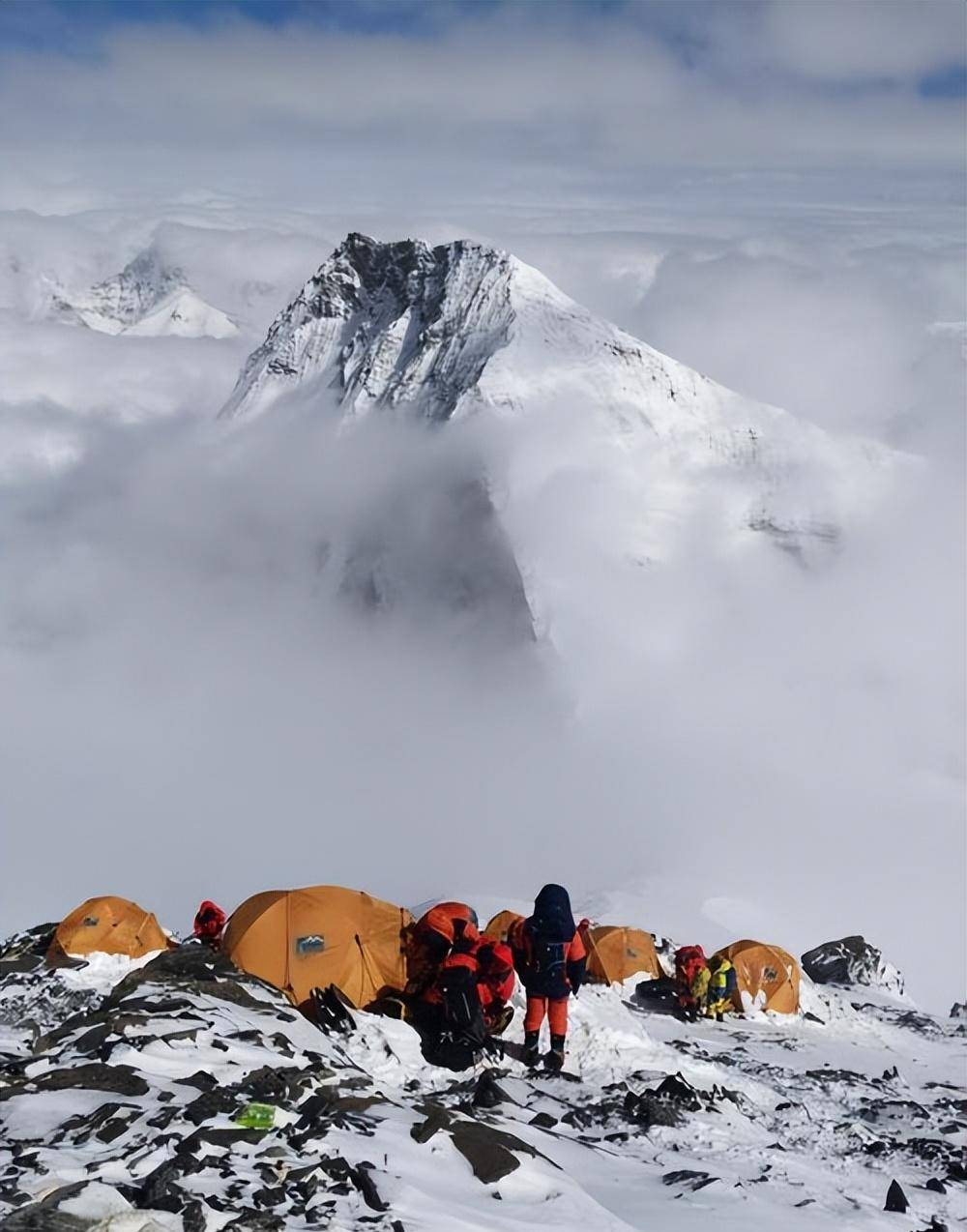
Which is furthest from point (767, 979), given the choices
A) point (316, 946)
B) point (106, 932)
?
point (106, 932)

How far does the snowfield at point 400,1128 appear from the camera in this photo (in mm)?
9180

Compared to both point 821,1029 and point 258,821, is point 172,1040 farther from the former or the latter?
point 258,821

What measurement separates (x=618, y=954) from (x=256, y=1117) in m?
15.6

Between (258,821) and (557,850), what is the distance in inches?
2234

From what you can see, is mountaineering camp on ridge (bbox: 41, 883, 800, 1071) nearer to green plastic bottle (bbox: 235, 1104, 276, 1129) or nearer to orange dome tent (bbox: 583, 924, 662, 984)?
green plastic bottle (bbox: 235, 1104, 276, 1129)

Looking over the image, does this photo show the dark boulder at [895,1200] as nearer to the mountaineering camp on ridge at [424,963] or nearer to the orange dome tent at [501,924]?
the mountaineering camp on ridge at [424,963]

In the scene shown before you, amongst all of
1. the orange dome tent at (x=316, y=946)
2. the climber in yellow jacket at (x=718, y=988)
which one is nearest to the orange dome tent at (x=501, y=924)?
the climber in yellow jacket at (x=718, y=988)

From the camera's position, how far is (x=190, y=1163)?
9297 mm

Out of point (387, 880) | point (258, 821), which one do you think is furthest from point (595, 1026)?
point (258, 821)

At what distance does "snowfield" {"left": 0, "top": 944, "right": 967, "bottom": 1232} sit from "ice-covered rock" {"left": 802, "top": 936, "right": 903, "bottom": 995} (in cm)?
1260

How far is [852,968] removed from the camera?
105ft

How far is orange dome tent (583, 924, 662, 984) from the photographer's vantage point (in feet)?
80.7

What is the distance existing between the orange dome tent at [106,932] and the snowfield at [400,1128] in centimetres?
117

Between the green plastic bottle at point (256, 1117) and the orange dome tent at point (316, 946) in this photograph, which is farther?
the orange dome tent at point (316, 946)
